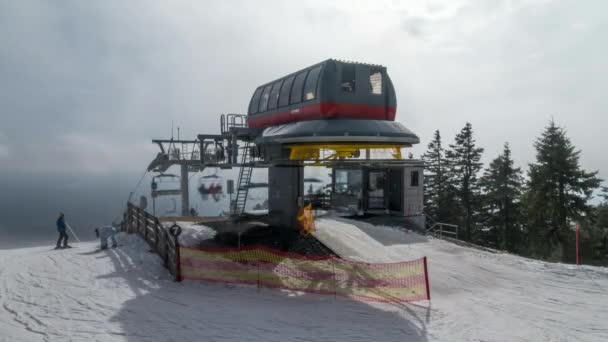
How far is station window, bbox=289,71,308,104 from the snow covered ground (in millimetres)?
8415

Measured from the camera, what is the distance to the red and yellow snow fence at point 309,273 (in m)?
11.4

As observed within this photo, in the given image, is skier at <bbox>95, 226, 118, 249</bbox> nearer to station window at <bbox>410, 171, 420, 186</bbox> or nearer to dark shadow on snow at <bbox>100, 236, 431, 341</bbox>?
dark shadow on snow at <bbox>100, 236, 431, 341</bbox>

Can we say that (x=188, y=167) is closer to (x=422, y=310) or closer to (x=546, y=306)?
(x=422, y=310)

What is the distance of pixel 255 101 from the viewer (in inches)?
790

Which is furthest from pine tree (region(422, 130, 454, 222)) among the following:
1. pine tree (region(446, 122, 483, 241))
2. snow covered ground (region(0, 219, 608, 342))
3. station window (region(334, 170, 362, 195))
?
snow covered ground (region(0, 219, 608, 342))

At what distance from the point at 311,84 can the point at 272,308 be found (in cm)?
913

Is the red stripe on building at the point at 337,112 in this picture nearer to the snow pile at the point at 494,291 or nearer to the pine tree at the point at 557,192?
the snow pile at the point at 494,291

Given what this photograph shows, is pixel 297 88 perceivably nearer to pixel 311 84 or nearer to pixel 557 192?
pixel 311 84

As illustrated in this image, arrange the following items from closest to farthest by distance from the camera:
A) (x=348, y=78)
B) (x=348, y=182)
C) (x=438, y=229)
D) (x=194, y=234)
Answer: (x=348, y=78), (x=194, y=234), (x=348, y=182), (x=438, y=229)

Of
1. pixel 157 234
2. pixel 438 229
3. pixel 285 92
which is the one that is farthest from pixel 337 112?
pixel 438 229

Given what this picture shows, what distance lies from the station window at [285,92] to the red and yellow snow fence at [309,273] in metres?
6.94

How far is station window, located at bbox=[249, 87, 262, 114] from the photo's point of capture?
19.8m

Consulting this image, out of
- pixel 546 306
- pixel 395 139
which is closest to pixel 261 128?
pixel 395 139

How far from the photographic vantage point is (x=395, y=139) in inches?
567
